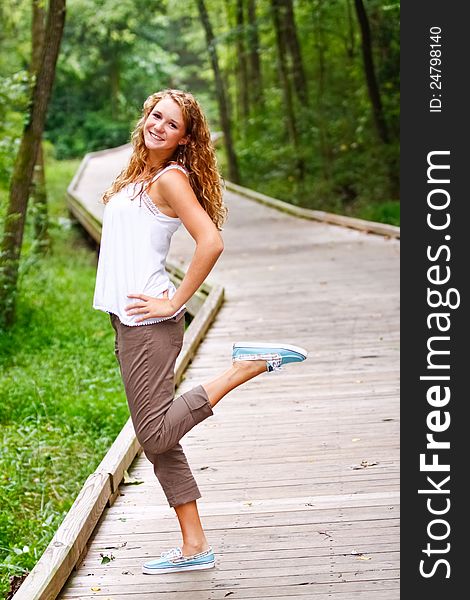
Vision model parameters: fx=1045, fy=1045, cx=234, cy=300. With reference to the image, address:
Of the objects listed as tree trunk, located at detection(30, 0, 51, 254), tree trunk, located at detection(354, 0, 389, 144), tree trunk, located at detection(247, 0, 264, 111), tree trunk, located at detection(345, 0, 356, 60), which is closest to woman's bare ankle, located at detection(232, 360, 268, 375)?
tree trunk, located at detection(30, 0, 51, 254)

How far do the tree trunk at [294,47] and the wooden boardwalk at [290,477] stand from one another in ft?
42.4

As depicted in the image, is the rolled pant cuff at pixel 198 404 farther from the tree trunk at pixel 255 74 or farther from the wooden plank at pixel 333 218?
the tree trunk at pixel 255 74

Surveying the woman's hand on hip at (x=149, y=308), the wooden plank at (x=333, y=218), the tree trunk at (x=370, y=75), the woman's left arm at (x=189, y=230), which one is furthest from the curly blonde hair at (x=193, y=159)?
the tree trunk at (x=370, y=75)

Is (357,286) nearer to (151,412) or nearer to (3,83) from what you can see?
(3,83)

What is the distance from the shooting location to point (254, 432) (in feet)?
21.0

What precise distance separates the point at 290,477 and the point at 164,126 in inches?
85.6

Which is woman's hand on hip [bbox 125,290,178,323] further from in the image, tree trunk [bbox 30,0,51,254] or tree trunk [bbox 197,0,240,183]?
tree trunk [bbox 197,0,240,183]

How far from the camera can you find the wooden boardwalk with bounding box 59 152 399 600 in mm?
4215

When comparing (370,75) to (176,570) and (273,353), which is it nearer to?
(273,353)

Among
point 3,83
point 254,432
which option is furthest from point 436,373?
point 3,83

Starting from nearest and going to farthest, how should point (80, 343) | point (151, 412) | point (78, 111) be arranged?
point (151, 412) → point (80, 343) → point (78, 111)

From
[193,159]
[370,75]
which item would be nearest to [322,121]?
[370,75]

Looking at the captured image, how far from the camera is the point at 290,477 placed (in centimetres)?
549

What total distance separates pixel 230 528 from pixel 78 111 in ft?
132
